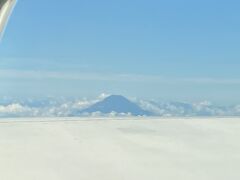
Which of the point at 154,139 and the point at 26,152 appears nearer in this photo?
the point at 26,152

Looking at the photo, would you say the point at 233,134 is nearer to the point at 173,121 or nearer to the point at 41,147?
the point at 173,121

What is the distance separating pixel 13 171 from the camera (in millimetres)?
1841

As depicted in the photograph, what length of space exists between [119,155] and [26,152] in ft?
1.39

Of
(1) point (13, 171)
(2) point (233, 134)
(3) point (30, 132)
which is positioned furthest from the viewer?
(2) point (233, 134)

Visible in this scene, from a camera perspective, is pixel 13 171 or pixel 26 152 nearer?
pixel 13 171

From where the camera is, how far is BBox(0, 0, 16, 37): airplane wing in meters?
1.17

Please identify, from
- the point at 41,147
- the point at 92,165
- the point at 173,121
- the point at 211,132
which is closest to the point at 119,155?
the point at 92,165

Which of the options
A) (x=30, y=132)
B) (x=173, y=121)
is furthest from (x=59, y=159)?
(x=173, y=121)

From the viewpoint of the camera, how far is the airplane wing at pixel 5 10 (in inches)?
45.9

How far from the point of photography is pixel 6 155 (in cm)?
207

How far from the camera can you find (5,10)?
121cm

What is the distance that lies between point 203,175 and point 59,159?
617 mm

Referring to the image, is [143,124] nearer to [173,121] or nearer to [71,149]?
[173,121]

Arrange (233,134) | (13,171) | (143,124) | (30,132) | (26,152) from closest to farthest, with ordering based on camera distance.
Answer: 1. (13,171)
2. (26,152)
3. (30,132)
4. (233,134)
5. (143,124)
